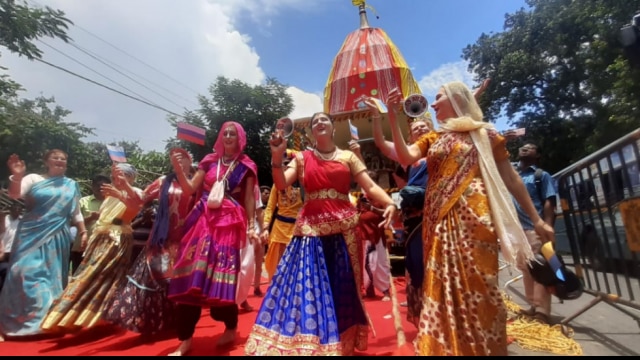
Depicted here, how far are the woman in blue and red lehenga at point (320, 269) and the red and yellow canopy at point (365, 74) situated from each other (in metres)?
10.5

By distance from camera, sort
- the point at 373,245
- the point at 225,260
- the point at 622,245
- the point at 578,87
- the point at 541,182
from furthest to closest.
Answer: the point at 578,87 < the point at 373,245 < the point at 541,182 < the point at 622,245 < the point at 225,260

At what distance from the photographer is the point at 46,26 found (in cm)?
898

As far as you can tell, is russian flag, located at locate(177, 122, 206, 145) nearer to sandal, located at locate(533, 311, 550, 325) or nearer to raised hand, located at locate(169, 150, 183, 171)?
raised hand, located at locate(169, 150, 183, 171)

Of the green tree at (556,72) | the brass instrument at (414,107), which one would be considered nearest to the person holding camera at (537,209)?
the brass instrument at (414,107)

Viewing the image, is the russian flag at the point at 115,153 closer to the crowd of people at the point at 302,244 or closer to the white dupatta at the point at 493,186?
the crowd of people at the point at 302,244

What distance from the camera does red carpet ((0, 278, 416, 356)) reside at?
9.97ft

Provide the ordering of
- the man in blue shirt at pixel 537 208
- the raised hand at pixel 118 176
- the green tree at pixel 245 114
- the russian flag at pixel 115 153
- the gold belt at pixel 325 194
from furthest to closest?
the green tree at pixel 245 114, the man in blue shirt at pixel 537 208, the russian flag at pixel 115 153, the raised hand at pixel 118 176, the gold belt at pixel 325 194

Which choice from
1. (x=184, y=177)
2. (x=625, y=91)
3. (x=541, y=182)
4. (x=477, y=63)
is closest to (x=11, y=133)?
(x=184, y=177)

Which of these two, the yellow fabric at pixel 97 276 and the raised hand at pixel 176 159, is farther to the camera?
the yellow fabric at pixel 97 276

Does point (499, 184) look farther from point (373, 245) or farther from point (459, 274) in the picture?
point (373, 245)

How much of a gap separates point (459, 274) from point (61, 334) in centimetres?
365

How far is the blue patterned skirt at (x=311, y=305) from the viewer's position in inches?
93.4

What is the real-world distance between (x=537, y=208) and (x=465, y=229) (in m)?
2.28

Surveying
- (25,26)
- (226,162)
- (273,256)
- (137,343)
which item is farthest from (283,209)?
(25,26)
